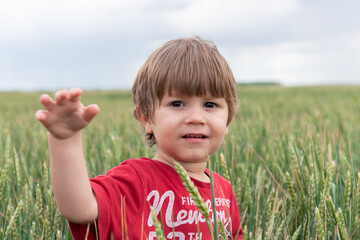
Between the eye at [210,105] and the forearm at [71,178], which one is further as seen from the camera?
the eye at [210,105]

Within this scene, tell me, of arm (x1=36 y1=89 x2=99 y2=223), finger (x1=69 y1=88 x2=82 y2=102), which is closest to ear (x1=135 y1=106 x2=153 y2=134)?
arm (x1=36 y1=89 x2=99 y2=223)

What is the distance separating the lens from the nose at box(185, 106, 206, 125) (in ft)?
3.24

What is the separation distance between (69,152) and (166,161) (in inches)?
14.5

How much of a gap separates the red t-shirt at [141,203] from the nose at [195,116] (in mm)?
162

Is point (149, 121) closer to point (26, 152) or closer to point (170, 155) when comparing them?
point (170, 155)

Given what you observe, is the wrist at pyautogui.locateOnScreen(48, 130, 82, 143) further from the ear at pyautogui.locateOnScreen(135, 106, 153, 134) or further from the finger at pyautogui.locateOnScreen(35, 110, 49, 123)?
the ear at pyautogui.locateOnScreen(135, 106, 153, 134)

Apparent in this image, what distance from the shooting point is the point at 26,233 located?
122cm

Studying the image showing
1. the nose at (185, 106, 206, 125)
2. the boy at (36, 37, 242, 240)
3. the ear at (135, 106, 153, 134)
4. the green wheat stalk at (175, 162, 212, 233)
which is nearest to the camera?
the green wheat stalk at (175, 162, 212, 233)

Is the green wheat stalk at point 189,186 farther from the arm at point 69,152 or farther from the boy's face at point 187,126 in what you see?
the boy's face at point 187,126

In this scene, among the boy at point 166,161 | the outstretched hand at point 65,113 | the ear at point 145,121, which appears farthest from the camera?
the ear at point 145,121

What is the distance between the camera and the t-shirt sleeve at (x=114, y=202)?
888 mm

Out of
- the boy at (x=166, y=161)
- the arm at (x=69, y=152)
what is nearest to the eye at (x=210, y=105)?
the boy at (x=166, y=161)

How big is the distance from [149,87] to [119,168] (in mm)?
235

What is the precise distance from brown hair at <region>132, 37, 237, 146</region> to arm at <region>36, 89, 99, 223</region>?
326 mm
